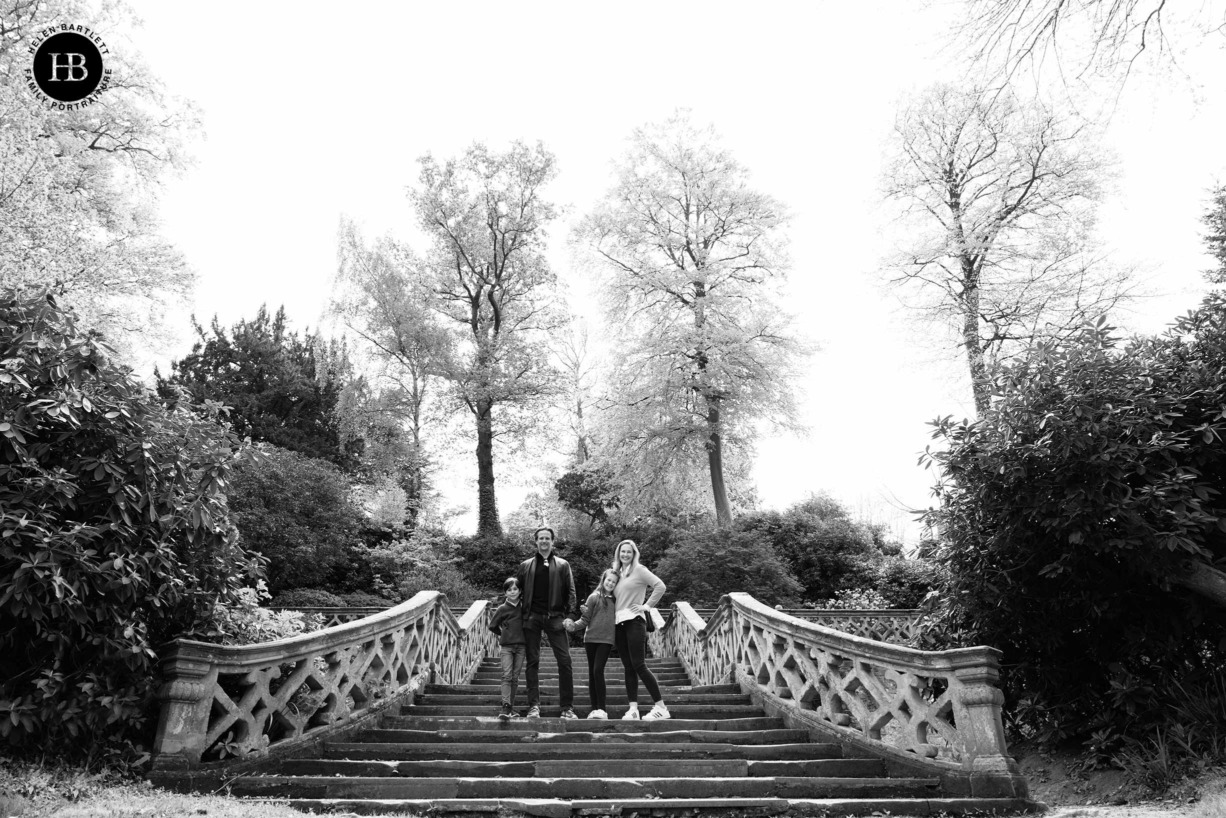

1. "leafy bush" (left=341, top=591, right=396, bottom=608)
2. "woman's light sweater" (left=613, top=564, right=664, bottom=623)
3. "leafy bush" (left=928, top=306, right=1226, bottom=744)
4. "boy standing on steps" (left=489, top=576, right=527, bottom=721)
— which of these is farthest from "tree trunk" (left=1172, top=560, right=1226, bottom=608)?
"leafy bush" (left=341, top=591, right=396, bottom=608)

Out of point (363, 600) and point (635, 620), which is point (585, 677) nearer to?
point (635, 620)

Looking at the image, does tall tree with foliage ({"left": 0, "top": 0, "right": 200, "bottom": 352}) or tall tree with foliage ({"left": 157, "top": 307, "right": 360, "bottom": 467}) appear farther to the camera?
tall tree with foliage ({"left": 157, "top": 307, "right": 360, "bottom": 467})

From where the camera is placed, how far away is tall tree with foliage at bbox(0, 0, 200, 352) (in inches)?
582

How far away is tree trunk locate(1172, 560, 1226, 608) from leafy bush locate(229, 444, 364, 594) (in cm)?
1879

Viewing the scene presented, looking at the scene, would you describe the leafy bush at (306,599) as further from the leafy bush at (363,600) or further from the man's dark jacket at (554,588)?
the man's dark jacket at (554,588)

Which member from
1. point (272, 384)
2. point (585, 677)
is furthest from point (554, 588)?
point (272, 384)

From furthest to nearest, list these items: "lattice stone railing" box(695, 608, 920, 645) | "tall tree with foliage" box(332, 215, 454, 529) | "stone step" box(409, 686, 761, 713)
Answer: "tall tree with foliage" box(332, 215, 454, 529), "lattice stone railing" box(695, 608, 920, 645), "stone step" box(409, 686, 761, 713)

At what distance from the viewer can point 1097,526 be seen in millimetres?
5840

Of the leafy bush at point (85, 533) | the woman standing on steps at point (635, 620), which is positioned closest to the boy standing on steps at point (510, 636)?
the woman standing on steps at point (635, 620)

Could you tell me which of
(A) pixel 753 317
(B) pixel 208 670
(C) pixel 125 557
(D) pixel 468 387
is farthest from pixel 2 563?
(D) pixel 468 387

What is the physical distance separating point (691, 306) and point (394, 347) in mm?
13574

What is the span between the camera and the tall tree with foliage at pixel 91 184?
14773 millimetres

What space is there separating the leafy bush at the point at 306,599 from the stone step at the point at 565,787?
14.9m

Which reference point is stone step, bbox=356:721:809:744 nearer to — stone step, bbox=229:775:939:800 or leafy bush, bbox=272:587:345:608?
stone step, bbox=229:775:939:800
